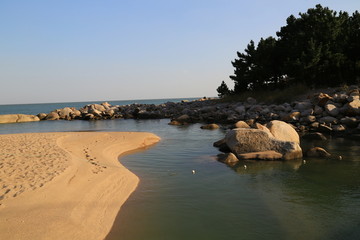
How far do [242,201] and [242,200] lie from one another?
0.09 meters

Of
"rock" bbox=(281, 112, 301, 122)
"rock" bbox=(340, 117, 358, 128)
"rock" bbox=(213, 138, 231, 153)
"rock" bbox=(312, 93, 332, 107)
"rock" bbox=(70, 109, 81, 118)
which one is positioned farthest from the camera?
"rock" bbox=(70, 109, 81, 118)

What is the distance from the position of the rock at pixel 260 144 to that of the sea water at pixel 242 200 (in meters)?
0.69

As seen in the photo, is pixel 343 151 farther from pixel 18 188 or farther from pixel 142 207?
pixel 18 188

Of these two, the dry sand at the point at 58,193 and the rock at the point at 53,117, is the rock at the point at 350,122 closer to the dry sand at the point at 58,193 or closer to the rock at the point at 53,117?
the dry sand at the point at 58,193

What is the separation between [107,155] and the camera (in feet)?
51.6

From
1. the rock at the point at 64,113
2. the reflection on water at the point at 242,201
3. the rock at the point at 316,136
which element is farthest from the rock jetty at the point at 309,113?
the rock at the point at 64,113

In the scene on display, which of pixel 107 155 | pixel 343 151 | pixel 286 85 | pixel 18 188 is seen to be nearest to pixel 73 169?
pixel 18 188

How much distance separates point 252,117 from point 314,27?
52.2 feet

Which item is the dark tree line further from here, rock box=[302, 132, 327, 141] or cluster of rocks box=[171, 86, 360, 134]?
rock box=[302, 132, 327, 141]

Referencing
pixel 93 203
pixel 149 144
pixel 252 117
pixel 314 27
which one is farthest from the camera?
pixel 314 27

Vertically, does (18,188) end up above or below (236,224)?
above

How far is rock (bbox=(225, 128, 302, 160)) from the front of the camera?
48.5 ft

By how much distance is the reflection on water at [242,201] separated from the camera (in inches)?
286

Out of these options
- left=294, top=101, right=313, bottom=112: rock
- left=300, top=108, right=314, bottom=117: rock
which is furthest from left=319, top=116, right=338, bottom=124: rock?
left=294, top=101, right=313, bottom=112: rock
